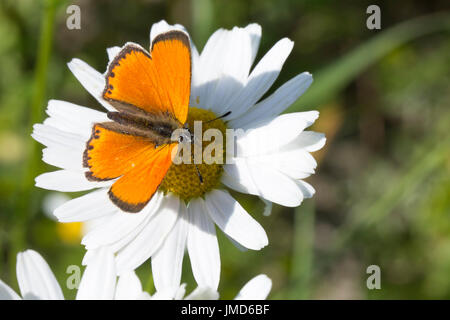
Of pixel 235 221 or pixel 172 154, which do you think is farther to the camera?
pixel 235 221

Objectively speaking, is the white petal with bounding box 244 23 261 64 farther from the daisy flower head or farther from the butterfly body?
the butterfly body

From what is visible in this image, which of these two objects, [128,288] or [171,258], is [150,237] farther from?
[128,288]

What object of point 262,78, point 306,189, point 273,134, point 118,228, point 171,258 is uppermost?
point 262,78

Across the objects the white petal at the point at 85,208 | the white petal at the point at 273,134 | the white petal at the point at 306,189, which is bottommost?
the white petal at the point at 85,208

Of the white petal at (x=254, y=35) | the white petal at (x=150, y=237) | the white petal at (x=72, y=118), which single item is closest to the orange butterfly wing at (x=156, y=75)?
the white petal at (x=72, y=118)

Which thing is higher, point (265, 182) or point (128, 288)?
point (265, 182)

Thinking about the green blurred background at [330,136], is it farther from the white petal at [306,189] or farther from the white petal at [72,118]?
the white petal at [306,189]

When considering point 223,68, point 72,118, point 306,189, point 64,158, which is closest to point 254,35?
point 223,68
